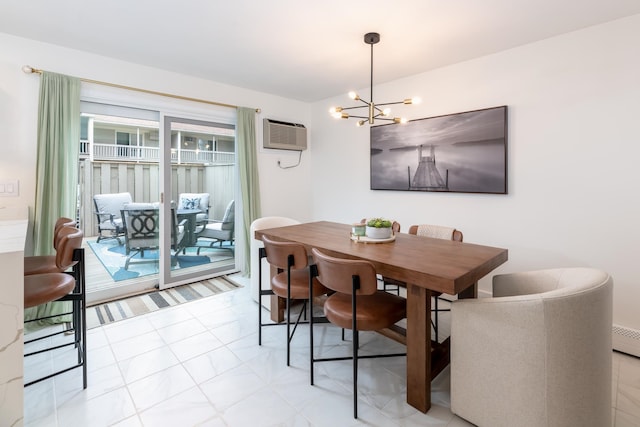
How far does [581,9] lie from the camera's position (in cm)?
229

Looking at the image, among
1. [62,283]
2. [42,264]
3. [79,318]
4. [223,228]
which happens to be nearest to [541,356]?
[62,283]

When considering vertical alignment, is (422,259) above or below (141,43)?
below

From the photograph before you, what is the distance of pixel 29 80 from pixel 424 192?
409cm

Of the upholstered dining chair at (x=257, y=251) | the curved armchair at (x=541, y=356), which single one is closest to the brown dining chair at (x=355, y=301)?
the curved armchair at (x=541, y=356)

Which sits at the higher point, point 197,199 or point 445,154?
point 445,154

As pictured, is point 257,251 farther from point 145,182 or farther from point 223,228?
point 145,182

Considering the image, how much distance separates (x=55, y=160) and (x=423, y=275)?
3.32 metres

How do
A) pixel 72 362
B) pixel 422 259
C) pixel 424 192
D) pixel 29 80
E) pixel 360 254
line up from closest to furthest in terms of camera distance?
pixel 422 259 < pixel 360 254 < pixel 72 362 < pixel 29 80 < pixel 424 192

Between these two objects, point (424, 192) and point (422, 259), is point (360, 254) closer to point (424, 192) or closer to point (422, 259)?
point (422, 259)

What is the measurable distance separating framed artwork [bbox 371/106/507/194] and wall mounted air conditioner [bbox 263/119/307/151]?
1231 millimetres

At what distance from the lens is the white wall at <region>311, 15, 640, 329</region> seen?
2426 millimetres

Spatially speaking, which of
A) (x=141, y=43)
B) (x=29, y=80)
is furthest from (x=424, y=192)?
(x=29, y=80)

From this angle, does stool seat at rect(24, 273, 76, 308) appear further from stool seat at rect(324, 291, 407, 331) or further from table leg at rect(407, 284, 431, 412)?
table leg at rect(407, 284, 431, 412)

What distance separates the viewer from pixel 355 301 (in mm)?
1731
